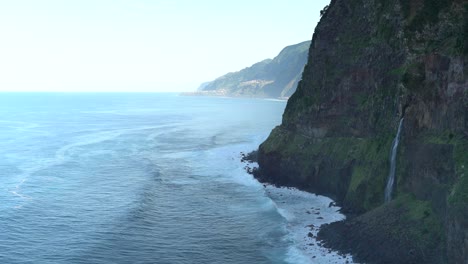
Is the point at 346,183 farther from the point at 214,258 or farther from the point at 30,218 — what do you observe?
the point at 30,218

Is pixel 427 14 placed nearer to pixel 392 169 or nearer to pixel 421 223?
pixel 392 169

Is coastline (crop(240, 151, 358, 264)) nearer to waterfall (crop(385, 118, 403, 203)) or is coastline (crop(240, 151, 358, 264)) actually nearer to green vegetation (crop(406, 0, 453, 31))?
waterfall (crop(385, 118, 403, 203))

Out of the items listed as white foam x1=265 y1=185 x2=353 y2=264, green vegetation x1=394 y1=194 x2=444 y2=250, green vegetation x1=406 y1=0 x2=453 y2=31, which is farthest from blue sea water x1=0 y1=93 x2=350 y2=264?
green vegetation x1=406 y1=0 x2=453 y2=31

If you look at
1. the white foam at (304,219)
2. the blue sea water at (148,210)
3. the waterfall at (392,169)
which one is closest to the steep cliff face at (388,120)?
the waterfall at (392,169)

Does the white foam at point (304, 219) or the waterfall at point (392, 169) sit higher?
the waterfall at point (392, 169)

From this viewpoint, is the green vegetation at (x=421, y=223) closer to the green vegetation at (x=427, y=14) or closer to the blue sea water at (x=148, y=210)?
the blue sea water at (x=148, y=210)

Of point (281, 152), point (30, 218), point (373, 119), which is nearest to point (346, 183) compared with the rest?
point (373, 119)

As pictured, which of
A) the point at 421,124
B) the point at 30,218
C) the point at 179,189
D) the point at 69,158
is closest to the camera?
the point at 421,124

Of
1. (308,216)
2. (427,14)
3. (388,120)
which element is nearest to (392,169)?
(388,120)
